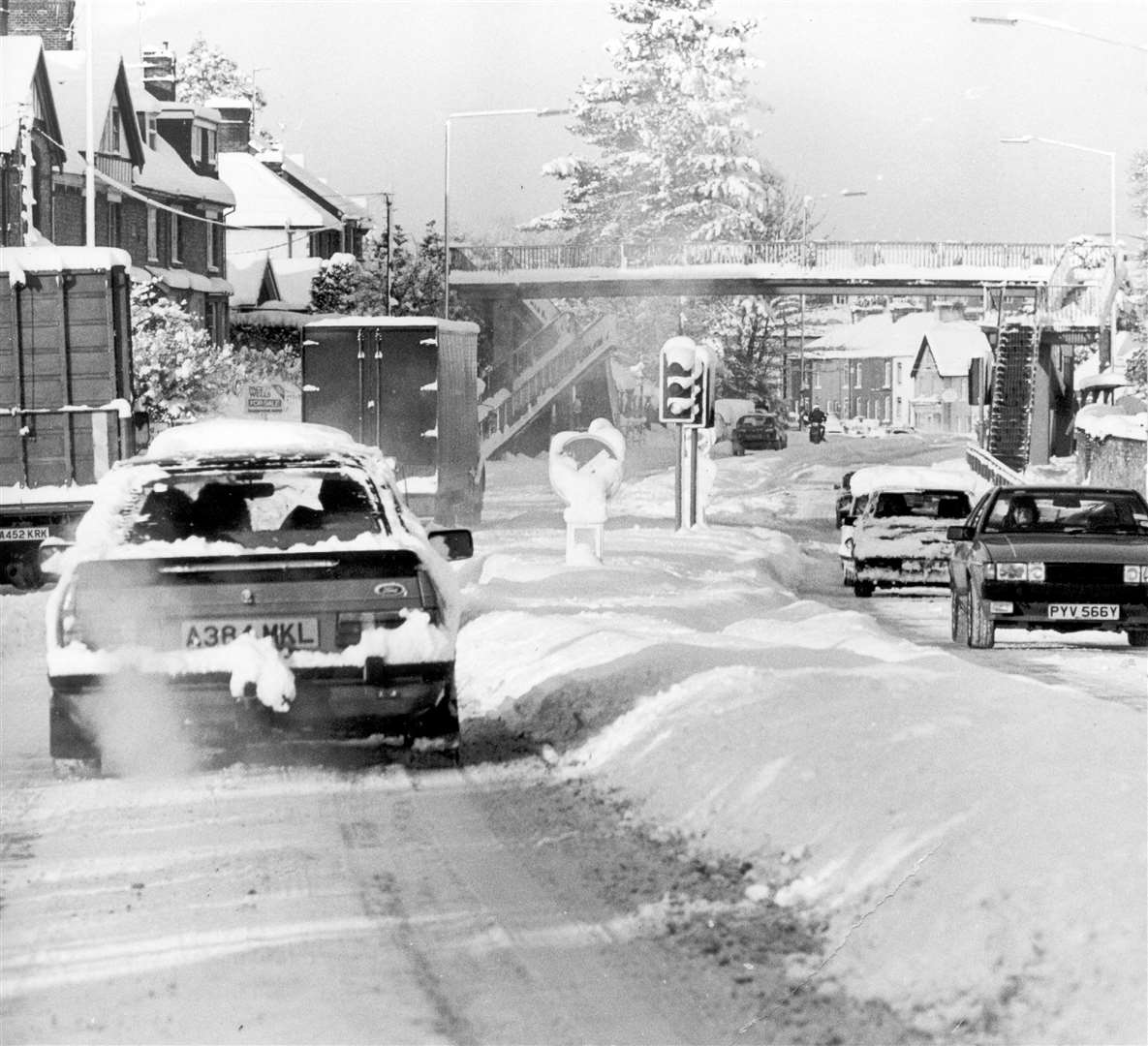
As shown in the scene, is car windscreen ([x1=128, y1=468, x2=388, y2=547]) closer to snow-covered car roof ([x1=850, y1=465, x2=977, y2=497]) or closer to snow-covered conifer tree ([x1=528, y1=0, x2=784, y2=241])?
snow-covered car roof ([x1=850, y1=465, x2=977, y2=497])

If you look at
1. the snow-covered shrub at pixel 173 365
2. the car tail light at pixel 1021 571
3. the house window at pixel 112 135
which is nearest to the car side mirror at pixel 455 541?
the car tail light at pixel 1021 571

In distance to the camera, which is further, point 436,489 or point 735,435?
point 735,435

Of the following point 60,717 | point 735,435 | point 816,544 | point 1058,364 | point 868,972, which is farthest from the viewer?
point 735,435

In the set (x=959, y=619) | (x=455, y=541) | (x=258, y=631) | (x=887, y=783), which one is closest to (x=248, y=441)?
(x=455, y=541)

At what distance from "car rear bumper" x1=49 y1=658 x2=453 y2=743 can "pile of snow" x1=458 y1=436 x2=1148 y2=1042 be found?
1.05 meters

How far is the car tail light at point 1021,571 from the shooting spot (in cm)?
1755

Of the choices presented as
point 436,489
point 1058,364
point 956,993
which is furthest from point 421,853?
point 1058,364

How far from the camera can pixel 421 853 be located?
8.28m

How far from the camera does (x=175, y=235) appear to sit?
6438cm

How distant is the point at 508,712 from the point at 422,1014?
21.3 feet

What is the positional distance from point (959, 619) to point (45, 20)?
48.0 metres

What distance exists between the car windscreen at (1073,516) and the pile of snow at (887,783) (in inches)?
63.7

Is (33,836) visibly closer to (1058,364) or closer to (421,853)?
(421,853)

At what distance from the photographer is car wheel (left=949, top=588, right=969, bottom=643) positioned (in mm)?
18797
